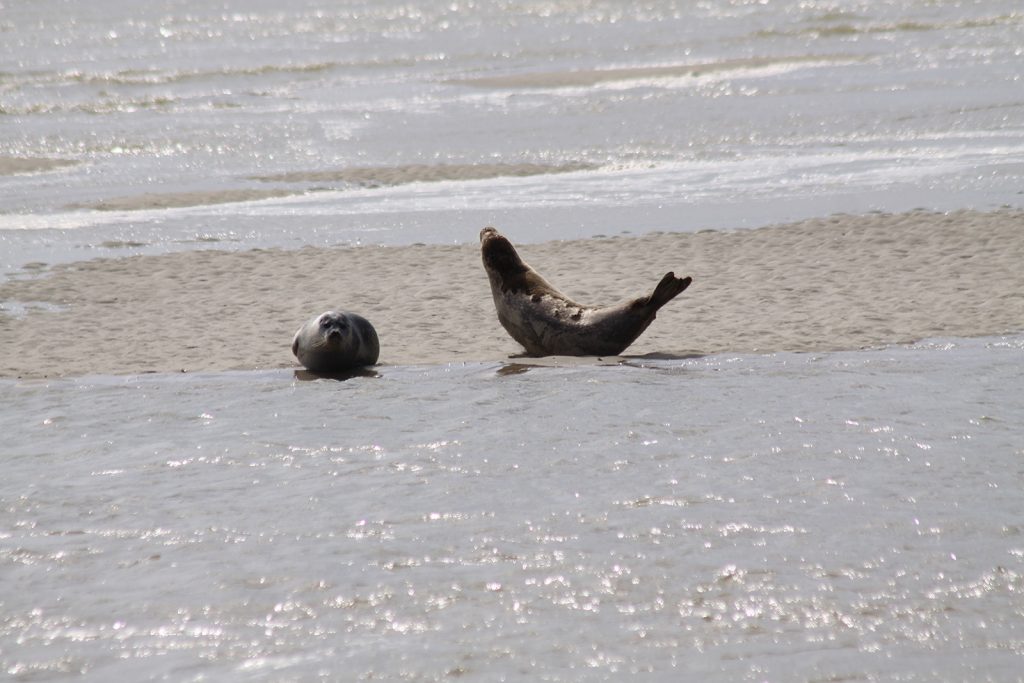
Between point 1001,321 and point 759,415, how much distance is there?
271cm

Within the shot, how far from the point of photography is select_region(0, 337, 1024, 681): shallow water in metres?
4.15

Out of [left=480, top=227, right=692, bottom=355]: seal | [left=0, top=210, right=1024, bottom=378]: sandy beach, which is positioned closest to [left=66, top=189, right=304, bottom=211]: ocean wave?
[left=0, top=210, right=1024, bottom=378]: sandy beach

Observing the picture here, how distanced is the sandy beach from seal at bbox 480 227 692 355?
24 centimetres

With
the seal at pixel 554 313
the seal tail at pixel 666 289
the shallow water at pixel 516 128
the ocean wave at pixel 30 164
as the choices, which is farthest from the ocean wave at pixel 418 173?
the seal tail at pixel 666 289

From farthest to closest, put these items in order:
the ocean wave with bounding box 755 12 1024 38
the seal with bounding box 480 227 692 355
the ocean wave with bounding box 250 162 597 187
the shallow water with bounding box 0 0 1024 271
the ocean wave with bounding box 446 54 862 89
Answer: the ocean wave with bounding box 755 12 1024 38
the ocean wave with bounding box 446 54 862 89
the ocean wave with bounding box 250 162 597 187
the shallow water with bounding box 0 0 1024 271
the seal with bounding box 480 227 692 355

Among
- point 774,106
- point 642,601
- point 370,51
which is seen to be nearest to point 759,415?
point 642,601

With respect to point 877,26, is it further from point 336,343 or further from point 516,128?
point 336,343

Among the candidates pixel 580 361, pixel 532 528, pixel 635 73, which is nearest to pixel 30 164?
pixel 635 73

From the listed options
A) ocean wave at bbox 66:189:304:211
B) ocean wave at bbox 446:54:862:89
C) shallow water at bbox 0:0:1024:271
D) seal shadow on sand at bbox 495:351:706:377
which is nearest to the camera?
seal shadow on sand at bbox 495:351:706:377

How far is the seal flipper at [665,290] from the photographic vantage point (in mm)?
7688

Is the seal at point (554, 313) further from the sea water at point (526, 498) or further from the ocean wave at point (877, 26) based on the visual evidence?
the ocean wave at point (877, 26)

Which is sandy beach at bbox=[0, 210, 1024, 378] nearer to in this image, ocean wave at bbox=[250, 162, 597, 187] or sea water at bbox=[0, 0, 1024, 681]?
sea water at bbox=[0, 0, 1024, 681]

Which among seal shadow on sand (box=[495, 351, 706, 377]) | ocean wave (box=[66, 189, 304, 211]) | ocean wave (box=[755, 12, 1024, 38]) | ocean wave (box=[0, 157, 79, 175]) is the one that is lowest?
seal shadow on sand (box=[495, 351, 706, 377])

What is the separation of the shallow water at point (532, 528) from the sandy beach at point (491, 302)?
104 cm
